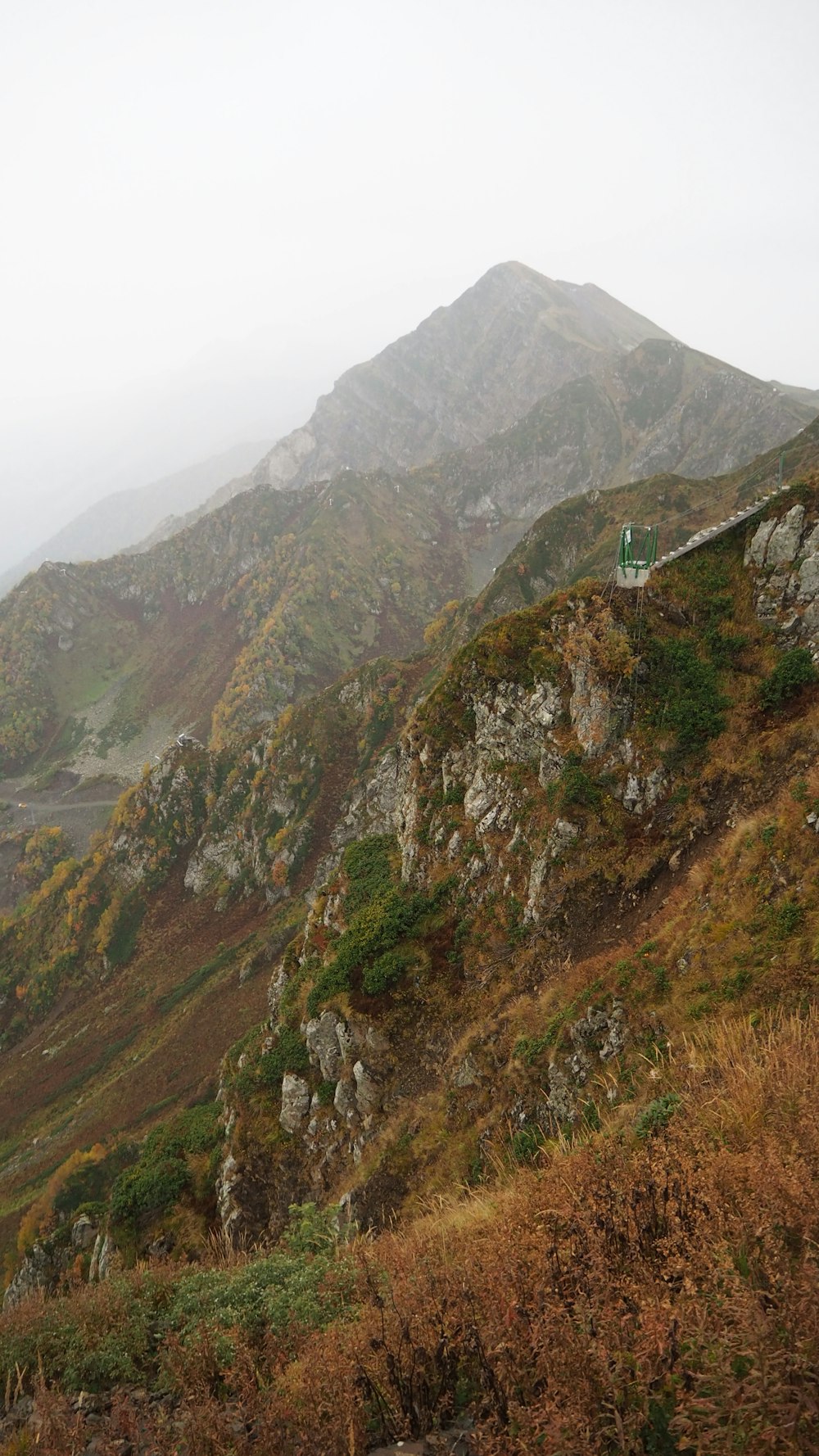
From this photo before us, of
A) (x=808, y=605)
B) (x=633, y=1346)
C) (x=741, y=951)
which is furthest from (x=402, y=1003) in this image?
(x=808, y=605)

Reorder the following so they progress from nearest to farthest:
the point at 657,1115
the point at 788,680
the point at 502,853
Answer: the point at 657,1115 < the point at 788,680 < the point at 502,853

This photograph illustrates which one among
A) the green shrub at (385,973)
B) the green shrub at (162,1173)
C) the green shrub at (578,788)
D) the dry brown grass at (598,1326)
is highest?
the dry brown grass at (598,1326)

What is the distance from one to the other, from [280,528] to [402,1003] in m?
138

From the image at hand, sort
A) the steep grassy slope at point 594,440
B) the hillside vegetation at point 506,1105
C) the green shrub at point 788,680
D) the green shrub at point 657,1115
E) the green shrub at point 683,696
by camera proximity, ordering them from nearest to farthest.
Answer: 1. the hillside vegetation at point 506,1105
2. the green shrub at point 657,1115
3. the green shrub at point 788,680
4. the green shrub at point 683,696
5. the steep grassy slope at point 594,440

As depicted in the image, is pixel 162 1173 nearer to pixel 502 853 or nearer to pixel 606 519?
pixel 502 853

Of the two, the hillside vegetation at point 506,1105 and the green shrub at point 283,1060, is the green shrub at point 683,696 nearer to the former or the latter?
the hillside vegetation at point 506,1105

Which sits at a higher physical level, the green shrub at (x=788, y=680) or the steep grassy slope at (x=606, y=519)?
the steep grassy slope at (x=606, y=519)

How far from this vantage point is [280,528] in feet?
468

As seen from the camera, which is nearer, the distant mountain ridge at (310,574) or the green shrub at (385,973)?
the green shrub at (385,973)

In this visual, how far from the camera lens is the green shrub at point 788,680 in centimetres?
1880

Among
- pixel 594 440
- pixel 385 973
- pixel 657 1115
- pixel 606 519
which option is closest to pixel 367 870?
pixel 385 973

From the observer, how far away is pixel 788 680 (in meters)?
19.0

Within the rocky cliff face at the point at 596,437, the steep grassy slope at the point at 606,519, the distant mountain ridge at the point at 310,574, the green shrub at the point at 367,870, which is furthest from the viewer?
the rocky cliff face at the point at 596,437

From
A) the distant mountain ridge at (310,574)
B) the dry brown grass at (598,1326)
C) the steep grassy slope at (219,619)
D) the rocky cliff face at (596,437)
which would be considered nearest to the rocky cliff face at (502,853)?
the dry brown grass at (598,1326)
